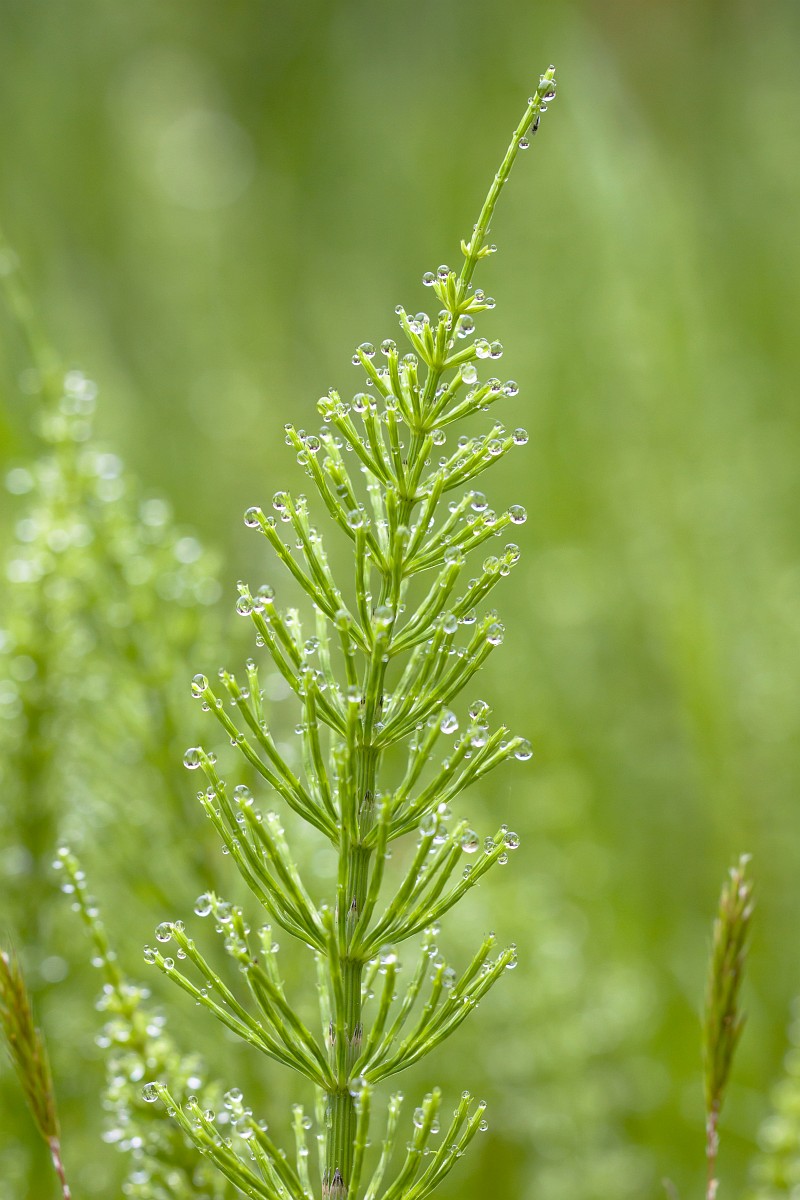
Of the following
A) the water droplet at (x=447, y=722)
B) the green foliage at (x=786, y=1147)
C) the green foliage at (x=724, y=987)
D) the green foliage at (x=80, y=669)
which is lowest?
the green foliage at (x=786, y=1147)

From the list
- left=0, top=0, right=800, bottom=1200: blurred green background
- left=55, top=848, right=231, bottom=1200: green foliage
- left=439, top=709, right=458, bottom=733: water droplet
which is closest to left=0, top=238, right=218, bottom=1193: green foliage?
left=0, top=0, right=800, bottom=1200: blurred green background

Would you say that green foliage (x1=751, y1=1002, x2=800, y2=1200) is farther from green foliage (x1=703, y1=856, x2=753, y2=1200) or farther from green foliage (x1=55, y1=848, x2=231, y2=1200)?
green foliage (x1=55, y1=848, x2=231, y2=1200)

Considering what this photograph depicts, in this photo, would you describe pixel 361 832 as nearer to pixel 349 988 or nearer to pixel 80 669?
pixel 349 988

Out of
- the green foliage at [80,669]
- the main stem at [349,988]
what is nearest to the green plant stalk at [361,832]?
the main stem at [349,988]

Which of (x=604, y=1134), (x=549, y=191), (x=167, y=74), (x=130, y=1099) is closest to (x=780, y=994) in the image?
(x=604, y=1134)

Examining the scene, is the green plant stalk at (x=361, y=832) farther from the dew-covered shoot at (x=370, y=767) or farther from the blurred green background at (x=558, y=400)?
the blurred green background at (x=558, y=400)

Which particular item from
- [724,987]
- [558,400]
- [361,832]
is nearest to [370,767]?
[361,832]
